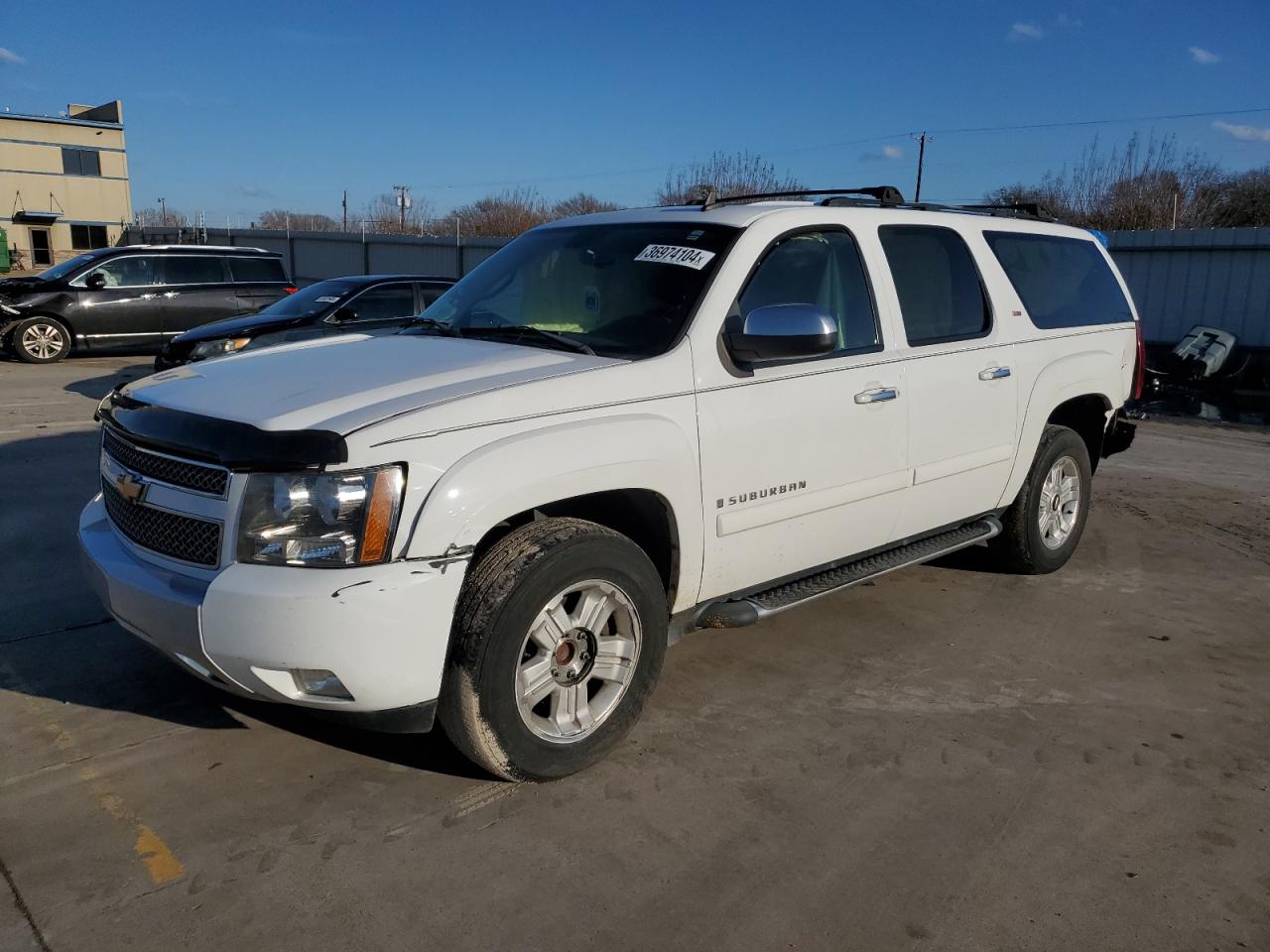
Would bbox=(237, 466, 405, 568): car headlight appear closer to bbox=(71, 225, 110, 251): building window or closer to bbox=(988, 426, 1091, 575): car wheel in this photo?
bbox=(988, 426, 1091, 575): car wheel

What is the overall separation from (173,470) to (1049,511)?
4619 millimetres

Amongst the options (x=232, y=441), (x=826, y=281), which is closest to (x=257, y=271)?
(x=826, y=281)

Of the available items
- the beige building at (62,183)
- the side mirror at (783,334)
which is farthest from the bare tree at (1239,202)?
the beige building at (62,183)

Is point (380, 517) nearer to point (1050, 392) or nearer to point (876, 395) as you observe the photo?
point (876, 395)

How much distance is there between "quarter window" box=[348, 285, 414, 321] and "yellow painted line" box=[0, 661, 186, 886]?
7.39 metres

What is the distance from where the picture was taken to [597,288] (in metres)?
4.28

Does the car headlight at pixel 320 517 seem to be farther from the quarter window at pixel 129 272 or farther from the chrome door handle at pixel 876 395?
the quarter window at pixel 129 272

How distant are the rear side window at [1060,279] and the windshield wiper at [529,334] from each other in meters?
2.56

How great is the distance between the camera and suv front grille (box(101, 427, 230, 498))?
3.11 metres

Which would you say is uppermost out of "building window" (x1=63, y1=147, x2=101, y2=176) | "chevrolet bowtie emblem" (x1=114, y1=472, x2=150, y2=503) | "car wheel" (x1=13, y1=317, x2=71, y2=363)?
"building window" (x1=63, y1=147, x2=101, y2=176)

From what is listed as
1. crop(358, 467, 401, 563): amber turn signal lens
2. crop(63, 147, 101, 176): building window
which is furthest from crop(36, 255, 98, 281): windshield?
crop(63, 147, 101, 176): building window

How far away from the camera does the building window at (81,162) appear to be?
170ft

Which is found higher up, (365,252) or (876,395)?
(365,252)

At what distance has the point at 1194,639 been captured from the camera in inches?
199
